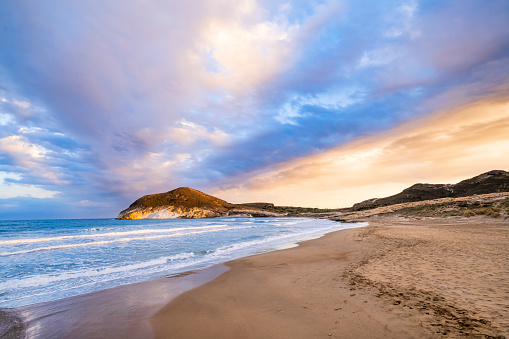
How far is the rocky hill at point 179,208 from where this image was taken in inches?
5886

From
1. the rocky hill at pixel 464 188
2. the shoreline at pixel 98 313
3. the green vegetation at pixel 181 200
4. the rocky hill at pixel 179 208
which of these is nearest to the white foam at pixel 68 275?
the shoreline at pixel 98 313

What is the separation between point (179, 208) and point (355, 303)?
160108mm

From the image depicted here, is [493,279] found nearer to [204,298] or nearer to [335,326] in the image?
[335,326]

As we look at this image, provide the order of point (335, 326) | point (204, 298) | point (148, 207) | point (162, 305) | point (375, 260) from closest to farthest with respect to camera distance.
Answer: point (335, 326) < point (162, 305) < point (204, 298) < point (375, 260) < point (148, 207)


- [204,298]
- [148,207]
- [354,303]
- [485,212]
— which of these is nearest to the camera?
[354,303]

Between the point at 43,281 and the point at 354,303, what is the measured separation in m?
11.9

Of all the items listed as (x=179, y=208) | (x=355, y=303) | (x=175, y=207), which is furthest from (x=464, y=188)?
(x=175, y=207)

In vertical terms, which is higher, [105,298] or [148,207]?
[148,207]

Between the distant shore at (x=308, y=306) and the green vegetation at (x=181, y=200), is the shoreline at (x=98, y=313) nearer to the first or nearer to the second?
the distant shore at (x=308, y=306)

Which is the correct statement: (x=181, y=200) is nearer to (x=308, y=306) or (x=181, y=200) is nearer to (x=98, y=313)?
(x=98, y=313)

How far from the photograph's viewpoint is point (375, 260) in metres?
10.0

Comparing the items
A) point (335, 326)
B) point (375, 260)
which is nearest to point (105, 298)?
point (335, 326)

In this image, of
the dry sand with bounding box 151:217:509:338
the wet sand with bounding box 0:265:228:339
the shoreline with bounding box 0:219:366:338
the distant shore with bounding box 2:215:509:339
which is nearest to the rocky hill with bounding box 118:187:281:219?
the dry sand with bounding box 151:217:509:338

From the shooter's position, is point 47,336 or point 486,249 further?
point 486,249
